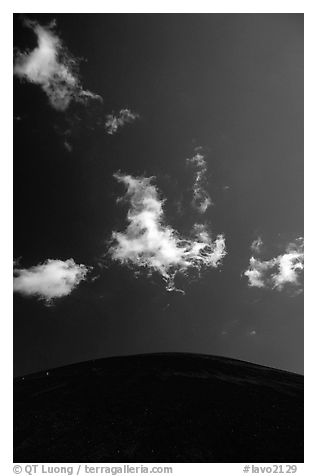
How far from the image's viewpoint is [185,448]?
20938 mm

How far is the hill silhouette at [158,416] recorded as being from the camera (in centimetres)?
A: 2088

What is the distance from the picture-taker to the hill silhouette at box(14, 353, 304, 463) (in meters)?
20.9

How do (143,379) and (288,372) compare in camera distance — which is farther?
(288,372)

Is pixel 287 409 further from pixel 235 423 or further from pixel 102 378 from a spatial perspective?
pixel 102 378

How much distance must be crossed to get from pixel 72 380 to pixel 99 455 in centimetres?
1742

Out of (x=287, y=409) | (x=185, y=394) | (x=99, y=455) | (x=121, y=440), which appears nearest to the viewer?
(x=99, y=455)

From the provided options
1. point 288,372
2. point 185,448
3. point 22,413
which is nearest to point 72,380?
point 22,413

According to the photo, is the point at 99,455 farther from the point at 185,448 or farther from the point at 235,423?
the point at 235,423

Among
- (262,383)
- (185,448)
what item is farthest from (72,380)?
(262,383)

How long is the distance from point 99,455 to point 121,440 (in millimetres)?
2162

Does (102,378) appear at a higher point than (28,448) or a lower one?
higher

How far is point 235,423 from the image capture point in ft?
80.3

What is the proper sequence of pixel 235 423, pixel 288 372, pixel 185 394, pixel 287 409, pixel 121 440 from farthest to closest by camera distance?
1. pixel 288 372
2. pixel 185 394
3. pixel 287 409
4. pixel 235 423
5. pixel 121 440

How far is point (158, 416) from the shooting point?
2555cm
